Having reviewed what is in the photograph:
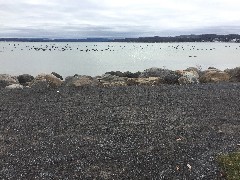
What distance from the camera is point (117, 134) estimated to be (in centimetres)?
1462

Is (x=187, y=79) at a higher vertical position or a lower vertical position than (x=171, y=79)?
higher

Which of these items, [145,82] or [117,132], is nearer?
[117,132]

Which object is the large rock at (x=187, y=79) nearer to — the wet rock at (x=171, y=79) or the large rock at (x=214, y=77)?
the wet rock at (x=171, y=79)

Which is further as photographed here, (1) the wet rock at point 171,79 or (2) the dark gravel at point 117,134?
(1) the wet rock at point 171,79

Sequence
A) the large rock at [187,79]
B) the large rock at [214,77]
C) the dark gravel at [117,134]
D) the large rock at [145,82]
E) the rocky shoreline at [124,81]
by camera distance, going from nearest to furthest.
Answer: the dark gravel at [117,134], the rocky shoreline at [124,81], the large rock at [145,82], the large rock at [187,79], the large rock at [214,77]

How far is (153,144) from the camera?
43.8 feet

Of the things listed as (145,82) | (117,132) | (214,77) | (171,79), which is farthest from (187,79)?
(117,132)

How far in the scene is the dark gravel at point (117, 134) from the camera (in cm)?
1117

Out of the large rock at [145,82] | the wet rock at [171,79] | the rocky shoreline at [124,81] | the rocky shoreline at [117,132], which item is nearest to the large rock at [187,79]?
the rocky shoreline at [124,81]

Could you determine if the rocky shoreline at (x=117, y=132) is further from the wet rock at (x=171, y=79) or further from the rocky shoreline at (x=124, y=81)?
the wet rock at (x=171, y=79)

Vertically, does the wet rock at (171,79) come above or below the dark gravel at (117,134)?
below

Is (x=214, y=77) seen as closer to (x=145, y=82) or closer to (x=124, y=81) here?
(x=145, y=82)

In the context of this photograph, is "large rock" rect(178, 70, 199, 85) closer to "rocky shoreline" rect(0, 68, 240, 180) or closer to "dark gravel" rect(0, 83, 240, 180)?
"rocky shoreline" rect(0, 68, 240, 180)

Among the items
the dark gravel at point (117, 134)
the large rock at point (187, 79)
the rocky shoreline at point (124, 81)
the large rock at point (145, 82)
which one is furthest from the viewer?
the large rock at point (187, 79)
